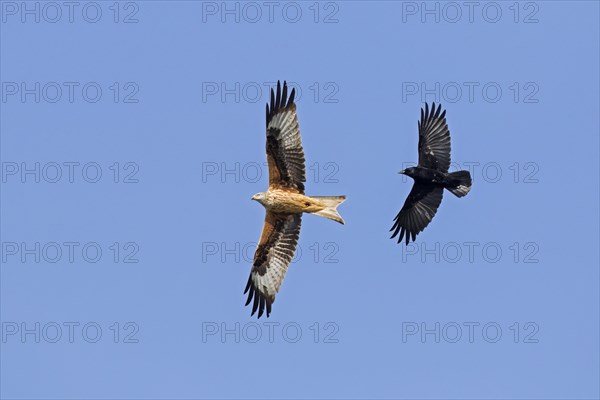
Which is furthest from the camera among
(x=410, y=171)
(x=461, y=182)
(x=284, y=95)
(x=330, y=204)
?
(x=410, y=171)

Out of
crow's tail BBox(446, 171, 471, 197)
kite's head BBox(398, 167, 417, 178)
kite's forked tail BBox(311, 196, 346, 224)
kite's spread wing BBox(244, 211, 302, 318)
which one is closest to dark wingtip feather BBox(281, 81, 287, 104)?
kite's forked tail BBox(311, 196, 346, 224)

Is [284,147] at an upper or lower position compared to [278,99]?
lower

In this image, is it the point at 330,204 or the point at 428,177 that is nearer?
the point at 330,204

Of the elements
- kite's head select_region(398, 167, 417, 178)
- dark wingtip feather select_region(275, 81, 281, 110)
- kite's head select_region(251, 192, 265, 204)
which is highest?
dark wingtip feather select_region(275, 81, 281, 110)

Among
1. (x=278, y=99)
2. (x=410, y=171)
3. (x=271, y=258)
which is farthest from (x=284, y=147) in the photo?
(x=410, y=171)

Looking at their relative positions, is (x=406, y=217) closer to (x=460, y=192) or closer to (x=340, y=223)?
(x=460, y=192)

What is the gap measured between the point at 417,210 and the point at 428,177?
0.80 metres

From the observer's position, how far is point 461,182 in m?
23.1

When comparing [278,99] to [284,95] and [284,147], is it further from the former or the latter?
[284,147]

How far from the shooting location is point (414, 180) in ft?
77.9

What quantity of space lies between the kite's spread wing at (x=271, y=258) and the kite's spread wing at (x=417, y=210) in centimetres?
369

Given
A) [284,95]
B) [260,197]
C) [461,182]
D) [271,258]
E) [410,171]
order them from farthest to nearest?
[410,171]
[461,182]
[271,258]
[284,95]
[260,197]

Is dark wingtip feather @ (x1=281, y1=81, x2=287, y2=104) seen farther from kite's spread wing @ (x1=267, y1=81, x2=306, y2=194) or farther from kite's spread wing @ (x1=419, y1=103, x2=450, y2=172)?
kite's spread wing @ (x1=419, y1=103, x2=450, y2=172)

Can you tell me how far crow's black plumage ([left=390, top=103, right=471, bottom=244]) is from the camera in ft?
76.8
